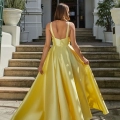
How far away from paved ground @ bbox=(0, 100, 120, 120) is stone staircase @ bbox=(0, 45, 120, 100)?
26cm

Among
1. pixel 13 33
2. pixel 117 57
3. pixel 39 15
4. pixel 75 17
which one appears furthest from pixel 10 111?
pixel 75 17

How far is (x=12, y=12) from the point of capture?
5.93 meters

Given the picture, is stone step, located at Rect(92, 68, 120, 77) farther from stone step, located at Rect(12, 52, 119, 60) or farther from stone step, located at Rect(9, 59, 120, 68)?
stone step, located at Rect(12, 52, 119, 60)

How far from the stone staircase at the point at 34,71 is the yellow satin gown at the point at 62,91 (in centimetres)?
155

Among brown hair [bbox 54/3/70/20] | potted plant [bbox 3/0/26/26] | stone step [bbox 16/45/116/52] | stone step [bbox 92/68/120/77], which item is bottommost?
stone step [bbox 92/68/120/77]

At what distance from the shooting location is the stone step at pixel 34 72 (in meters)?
5.26

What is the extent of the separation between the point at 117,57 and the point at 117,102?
1.78m

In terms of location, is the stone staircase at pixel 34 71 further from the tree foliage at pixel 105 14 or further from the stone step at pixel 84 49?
the tree foliage at pixel 105 14

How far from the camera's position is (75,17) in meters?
12.2

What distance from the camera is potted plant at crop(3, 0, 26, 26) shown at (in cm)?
592

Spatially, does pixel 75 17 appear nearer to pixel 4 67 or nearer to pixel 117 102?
pixel 4 67

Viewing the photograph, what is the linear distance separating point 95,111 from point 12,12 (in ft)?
11.9

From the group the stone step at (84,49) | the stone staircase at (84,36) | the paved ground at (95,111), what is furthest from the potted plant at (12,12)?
the stone staircase at (84,36)

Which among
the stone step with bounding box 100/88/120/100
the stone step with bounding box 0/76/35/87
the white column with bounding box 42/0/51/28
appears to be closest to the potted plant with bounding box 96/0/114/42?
the white column with bounding box 42/0/51/28
